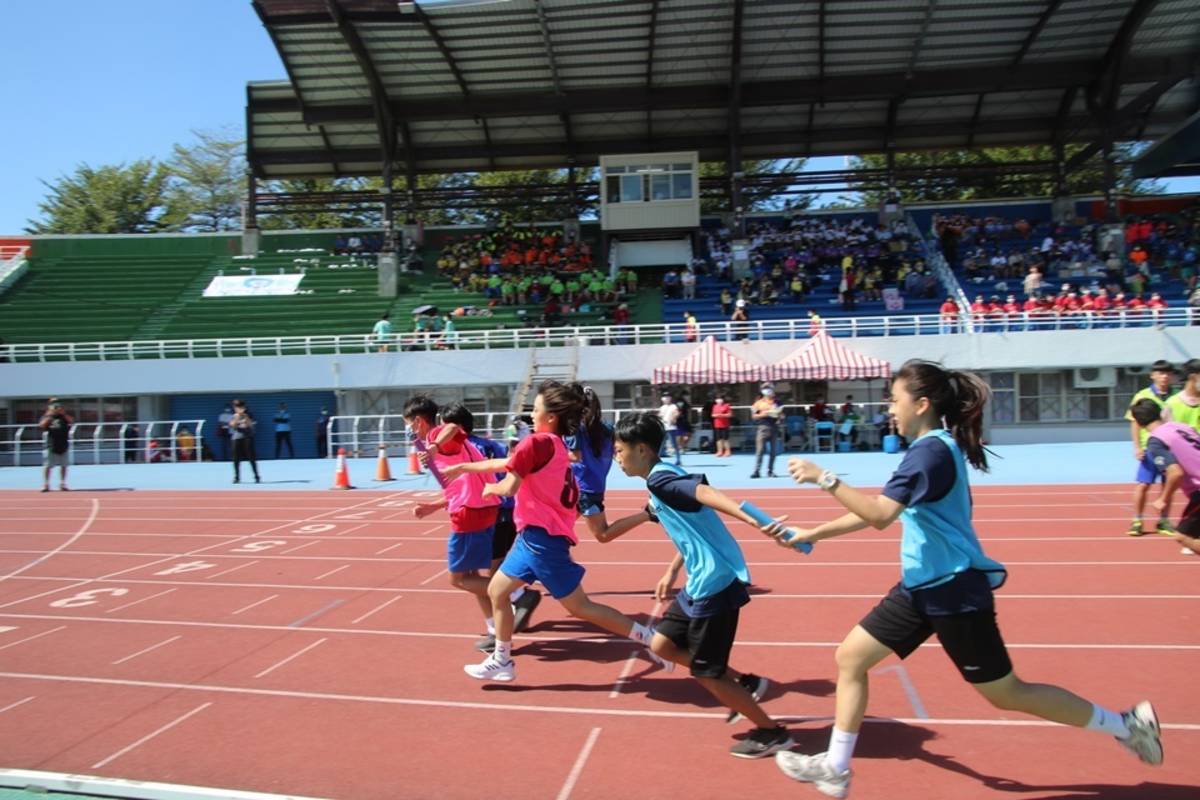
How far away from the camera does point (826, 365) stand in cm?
2392

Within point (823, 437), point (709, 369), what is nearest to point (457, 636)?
point (709, 369)

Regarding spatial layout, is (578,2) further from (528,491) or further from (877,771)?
(877,771)

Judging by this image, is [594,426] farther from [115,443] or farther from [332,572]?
[115,443]

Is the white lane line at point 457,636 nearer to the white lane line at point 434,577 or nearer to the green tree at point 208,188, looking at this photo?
the white lane line at point 434,577

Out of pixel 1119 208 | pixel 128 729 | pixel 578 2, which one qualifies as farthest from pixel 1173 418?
pixel 1119 208

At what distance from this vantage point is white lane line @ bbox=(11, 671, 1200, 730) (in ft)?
16.5

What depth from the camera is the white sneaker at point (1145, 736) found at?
3936 millimetres

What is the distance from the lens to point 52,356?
29156mm

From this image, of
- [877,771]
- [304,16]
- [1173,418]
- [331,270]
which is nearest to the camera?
[877,771]

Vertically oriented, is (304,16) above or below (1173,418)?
above

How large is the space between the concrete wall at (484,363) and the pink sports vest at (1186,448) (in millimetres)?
17067

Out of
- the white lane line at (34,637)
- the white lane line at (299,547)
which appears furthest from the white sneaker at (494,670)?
the white lane line at (299,547)

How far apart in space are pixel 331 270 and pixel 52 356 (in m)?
10.7

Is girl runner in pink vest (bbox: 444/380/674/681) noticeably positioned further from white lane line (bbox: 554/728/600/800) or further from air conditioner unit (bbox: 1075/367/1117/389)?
air conditioner unit (bbox: 1075/367/1117/389)
